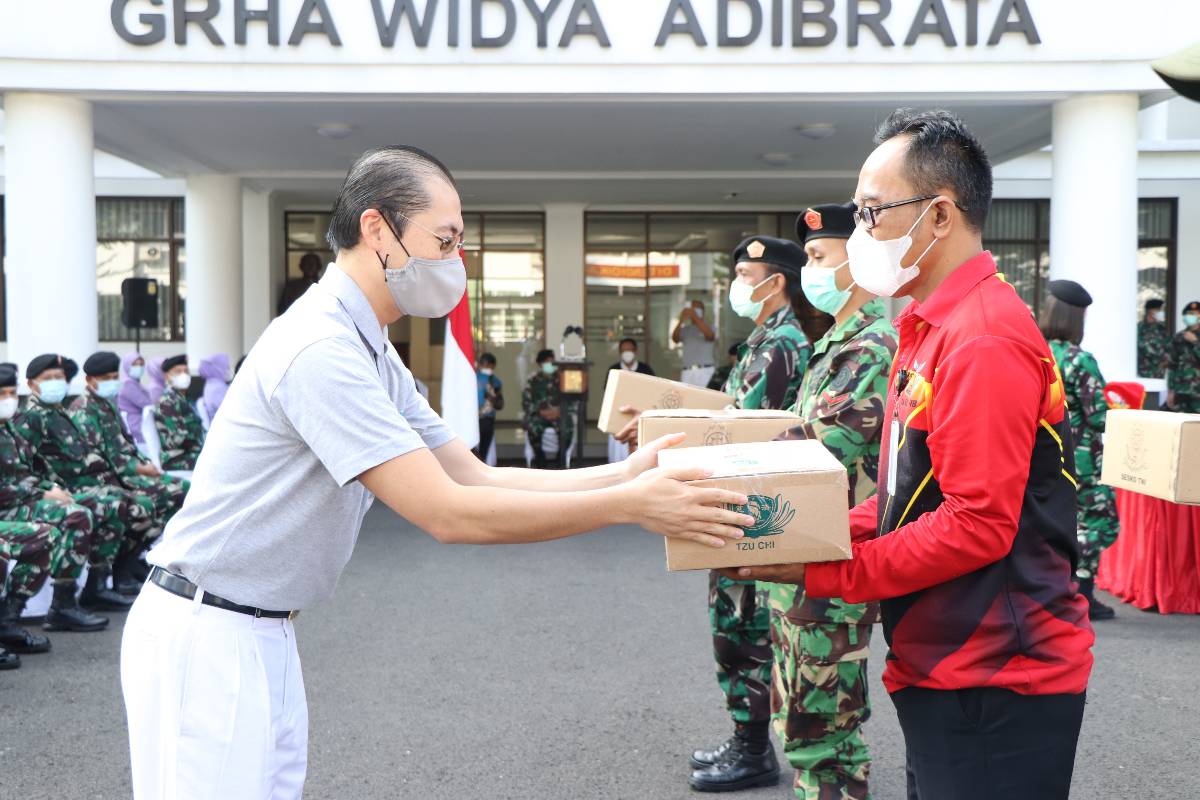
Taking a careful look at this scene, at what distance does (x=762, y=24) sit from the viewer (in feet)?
27.9

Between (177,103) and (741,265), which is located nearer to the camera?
(741,265)

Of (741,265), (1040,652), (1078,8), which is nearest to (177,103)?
(741,265)

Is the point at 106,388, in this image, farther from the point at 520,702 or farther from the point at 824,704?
the point at 824,704

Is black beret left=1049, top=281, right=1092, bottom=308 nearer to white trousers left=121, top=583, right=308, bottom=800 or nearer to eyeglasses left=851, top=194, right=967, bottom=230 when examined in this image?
eyeglasses left=851, top=194, right=967, bottom=230

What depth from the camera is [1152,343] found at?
13.6 m

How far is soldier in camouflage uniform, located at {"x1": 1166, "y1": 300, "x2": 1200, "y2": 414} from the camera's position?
11.3 metres

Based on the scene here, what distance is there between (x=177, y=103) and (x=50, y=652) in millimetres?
5191

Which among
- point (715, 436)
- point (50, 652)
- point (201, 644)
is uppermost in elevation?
point (715, 436)

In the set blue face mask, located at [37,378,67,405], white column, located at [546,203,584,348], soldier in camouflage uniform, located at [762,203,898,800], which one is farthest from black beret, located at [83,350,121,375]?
white column, located at [546,203,584,348]

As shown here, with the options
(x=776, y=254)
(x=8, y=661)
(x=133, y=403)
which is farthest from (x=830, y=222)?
(x=133, y=403)

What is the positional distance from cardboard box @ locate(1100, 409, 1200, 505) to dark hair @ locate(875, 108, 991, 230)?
4.93ft

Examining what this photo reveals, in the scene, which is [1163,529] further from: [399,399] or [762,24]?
[399,399]

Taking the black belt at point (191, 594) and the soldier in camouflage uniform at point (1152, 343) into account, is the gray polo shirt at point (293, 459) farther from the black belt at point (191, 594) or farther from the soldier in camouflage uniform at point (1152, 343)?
the soldier in camouflage uniform at point (1152, 343)

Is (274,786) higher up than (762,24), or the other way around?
(762,24)
